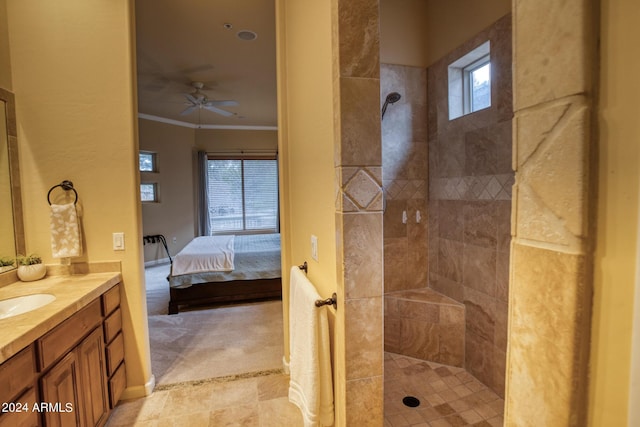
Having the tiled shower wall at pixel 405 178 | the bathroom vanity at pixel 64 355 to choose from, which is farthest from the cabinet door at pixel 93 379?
the tiled shower wall at pixel 405 178

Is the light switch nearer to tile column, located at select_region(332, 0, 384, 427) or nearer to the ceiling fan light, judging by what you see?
tile column, located at select_region(332, 0, 384, 427)

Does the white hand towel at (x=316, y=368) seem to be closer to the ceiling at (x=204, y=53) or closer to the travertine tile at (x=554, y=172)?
the travertine tile at (x=554, y=172)

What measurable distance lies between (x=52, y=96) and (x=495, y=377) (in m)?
3.68

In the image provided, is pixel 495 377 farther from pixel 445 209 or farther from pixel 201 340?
pixel 201 340

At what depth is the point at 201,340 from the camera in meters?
3.07

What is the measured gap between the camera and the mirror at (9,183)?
1.95 m

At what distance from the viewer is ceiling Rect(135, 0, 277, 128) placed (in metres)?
2.81

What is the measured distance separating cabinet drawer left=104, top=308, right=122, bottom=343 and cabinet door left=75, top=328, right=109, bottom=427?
7 cm

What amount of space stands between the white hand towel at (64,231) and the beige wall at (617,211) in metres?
2.62

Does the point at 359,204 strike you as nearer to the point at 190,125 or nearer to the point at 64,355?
the point at 64,355

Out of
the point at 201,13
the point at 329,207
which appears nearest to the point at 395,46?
the point at 201,13

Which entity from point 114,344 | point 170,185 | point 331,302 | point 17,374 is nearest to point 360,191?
point 331,302

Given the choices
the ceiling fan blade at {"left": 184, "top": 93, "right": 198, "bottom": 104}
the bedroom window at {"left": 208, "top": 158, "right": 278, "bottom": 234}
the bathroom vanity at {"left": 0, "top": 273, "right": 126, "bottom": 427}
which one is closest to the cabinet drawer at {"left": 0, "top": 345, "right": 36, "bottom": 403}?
the bathroom vanity at {"left": 0, "top": 273, "right": 126, "bottom": 427}

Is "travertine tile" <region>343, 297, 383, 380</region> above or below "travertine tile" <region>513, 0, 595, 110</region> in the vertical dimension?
below
